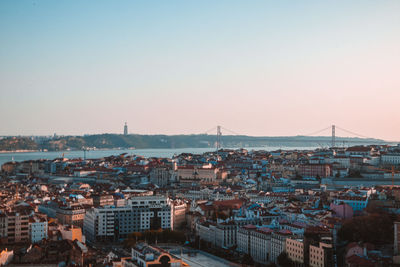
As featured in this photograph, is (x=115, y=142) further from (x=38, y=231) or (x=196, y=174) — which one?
(x=38, y=231)

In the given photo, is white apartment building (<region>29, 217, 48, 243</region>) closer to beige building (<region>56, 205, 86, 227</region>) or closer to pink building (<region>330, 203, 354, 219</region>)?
beige building (<region>56, 205, 86, 227</region>)

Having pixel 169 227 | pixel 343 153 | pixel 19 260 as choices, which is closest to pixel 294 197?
pixel 169 227

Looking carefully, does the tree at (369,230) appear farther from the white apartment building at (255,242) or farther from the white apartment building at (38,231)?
the white apartment building at (38,231)

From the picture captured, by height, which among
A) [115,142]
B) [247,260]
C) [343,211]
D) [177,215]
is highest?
[115,142]

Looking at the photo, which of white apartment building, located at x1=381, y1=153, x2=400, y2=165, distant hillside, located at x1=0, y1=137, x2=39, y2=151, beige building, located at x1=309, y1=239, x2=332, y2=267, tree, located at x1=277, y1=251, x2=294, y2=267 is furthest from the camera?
distant hillside, located at x1=0, y1=137, x2=39, y2=151

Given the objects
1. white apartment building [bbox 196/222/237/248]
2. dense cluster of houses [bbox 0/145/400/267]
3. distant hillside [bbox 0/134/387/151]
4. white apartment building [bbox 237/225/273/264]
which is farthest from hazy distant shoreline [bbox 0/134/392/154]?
white apartment building [bbox 237/225/273/264]

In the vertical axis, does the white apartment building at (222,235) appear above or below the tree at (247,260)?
above

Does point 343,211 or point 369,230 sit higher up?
point 343,211

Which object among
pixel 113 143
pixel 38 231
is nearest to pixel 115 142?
pixel 113 143

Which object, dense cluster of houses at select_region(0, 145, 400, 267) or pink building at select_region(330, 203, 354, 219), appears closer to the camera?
dense cluster of houses at select_region(0, 145, 400, 267)

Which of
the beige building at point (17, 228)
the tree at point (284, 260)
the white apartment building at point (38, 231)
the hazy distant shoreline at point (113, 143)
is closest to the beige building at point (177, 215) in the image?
the white apartment building at point (38, 231)

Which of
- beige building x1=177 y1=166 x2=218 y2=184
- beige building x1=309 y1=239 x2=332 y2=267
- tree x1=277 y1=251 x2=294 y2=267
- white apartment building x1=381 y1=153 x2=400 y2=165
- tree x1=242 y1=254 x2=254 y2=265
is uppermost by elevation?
white apartment building x1=381 y1=153 x2=400 y2=165

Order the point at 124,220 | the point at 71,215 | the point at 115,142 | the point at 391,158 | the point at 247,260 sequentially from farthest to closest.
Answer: the point at 115,142
the point at 391,158
the point at 71,215
the point at 124,220
the point at 247,260
